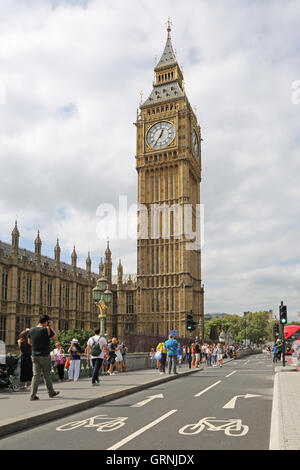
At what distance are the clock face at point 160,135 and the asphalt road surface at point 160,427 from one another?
6378cm

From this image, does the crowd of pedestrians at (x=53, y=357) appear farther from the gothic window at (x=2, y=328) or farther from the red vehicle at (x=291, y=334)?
the gothic window at (x=2, y=328)

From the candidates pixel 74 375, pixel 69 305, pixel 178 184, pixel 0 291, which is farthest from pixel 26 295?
pixel 74 375

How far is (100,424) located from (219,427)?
1.98m

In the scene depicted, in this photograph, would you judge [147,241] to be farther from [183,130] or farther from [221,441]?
[221,441]

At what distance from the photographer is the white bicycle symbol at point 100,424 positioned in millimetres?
7289

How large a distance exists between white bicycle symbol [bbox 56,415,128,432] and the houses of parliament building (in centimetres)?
5087

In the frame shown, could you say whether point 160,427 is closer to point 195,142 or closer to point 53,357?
point 53,357

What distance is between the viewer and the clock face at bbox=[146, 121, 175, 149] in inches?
2844

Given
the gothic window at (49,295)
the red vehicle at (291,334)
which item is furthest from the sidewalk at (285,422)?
the gothic window at (49,295)

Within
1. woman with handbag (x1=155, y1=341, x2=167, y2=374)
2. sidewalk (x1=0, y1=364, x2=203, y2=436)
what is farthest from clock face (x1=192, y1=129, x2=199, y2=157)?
sidewalk (x1=0, y1=364, x2=203, y2=436)

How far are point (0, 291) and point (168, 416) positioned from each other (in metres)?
45.3

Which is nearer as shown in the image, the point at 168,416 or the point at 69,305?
the point at 168,416

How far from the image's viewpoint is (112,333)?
73.4 m

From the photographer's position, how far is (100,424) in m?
7.64
